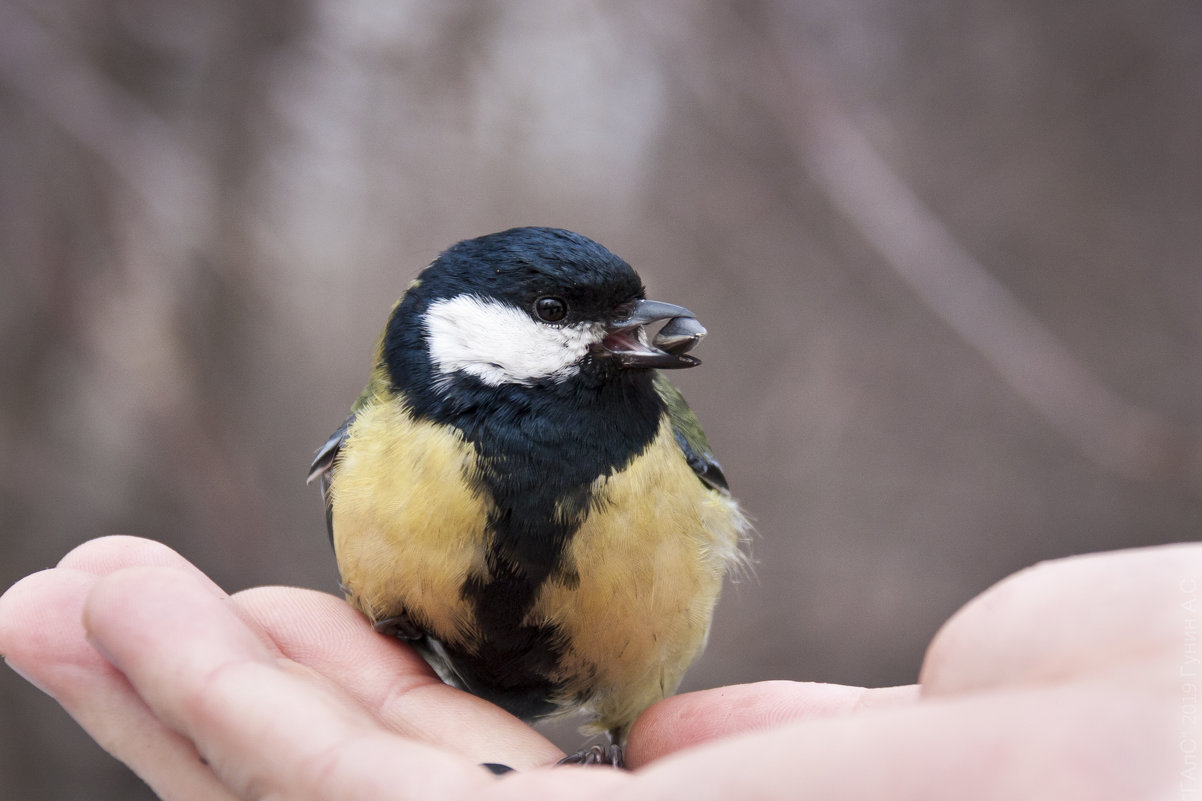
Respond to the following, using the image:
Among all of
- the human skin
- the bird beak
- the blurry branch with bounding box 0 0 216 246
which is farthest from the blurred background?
the human skin

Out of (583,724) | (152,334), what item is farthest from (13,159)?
(583,724)

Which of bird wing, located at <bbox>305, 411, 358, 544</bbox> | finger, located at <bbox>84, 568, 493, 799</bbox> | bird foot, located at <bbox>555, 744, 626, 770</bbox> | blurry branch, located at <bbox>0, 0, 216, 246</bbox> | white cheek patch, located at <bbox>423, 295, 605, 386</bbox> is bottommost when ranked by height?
bird foot, located at <bbox>555, 744, 626, 770</bbox>

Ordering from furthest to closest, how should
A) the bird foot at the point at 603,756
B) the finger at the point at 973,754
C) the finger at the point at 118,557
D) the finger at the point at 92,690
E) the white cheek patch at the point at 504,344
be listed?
the bird foot at the point at 603,756, the white cheek patch at the point at 504,344, the finger at the point at 118,557, the finger at the point at 92,690, the finger at the point at 973,754

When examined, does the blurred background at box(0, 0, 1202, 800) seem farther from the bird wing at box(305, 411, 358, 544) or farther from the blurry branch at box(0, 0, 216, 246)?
the bird wing at box(305, 411, 358, 544)

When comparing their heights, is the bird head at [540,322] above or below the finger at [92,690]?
above

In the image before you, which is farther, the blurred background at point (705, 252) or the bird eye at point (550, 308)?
the blurred background at point (705, 252)

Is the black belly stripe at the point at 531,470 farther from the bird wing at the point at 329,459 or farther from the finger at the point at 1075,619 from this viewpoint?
the finger at the point at 1075,619

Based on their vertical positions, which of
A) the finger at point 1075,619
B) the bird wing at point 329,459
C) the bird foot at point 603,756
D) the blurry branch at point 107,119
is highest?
the blurry branch at point 107,119

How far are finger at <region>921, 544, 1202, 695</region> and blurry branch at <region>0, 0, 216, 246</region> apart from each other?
2062 mm

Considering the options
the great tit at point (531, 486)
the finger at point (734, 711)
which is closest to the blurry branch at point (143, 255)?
the great tit at point (531, 486)

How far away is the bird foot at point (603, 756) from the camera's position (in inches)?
57.4

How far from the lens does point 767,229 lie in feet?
9.95

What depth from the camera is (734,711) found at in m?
Result: 1.34

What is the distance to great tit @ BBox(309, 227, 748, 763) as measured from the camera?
1236 millimetres
